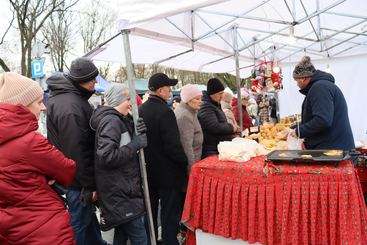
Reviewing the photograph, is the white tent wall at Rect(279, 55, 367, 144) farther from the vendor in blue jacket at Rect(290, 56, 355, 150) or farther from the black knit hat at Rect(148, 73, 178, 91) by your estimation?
the black knit hat at Rect(148, 73, 178, 91)

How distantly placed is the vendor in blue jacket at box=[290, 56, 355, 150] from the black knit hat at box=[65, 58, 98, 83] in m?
1.98

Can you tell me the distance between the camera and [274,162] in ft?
8.03

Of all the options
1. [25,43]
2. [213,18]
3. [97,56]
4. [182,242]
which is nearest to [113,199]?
[182,242]

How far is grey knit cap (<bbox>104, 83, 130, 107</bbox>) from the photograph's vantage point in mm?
2584

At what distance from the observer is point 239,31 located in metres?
6.05

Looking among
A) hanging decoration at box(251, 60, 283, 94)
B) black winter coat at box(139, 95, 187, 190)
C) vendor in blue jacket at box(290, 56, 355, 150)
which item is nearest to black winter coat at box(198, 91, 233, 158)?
black winter coat at box(139, 95, 187, 190)

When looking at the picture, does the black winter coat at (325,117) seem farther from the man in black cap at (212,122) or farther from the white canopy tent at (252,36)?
the white canopy tent at (252,36)

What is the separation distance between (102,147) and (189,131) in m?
1.11

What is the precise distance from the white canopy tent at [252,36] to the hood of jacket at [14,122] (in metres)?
0.99

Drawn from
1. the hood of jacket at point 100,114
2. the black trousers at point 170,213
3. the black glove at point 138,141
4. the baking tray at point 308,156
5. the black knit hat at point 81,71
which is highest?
the black knit hat at point 81,71

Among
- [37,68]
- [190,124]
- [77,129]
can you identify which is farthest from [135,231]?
[37,68]

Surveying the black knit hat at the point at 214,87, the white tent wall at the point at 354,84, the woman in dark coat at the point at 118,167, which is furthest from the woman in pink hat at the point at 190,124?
the white tent wall at the point at 354,84

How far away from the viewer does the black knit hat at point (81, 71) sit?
2721 millimetres

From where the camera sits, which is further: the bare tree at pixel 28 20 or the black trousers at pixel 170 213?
the bare tree at pixel 28 20
